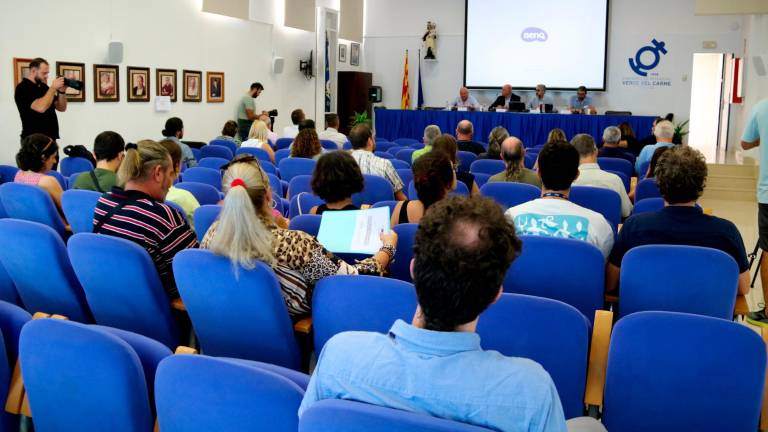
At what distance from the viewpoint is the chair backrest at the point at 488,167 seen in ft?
22.3

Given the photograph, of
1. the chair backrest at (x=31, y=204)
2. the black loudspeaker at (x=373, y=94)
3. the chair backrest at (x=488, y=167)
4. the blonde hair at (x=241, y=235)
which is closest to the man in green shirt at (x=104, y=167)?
the chair backrest at (x=31, y=204)

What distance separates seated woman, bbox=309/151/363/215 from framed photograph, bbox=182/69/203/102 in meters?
9.03

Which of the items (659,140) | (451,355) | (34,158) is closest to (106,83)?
(34,158)

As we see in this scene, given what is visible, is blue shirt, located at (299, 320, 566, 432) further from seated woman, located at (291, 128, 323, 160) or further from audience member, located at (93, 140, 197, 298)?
seated woman, located at (291, 128, 323, 160)

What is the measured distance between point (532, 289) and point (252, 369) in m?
1.87

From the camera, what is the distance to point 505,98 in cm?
1587

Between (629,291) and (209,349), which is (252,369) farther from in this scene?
(629,291)

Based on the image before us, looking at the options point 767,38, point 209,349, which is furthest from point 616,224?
point 767,38

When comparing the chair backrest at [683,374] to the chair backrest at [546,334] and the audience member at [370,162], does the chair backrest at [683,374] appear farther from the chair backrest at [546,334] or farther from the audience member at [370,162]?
the audience member at [370,162]

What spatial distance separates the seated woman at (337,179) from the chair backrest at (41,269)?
1.25 meters

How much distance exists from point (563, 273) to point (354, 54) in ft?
50.7

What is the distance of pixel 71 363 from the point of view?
178 cm

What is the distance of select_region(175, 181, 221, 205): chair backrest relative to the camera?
5.05 meters

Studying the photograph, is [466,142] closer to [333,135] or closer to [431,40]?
[333,135]
